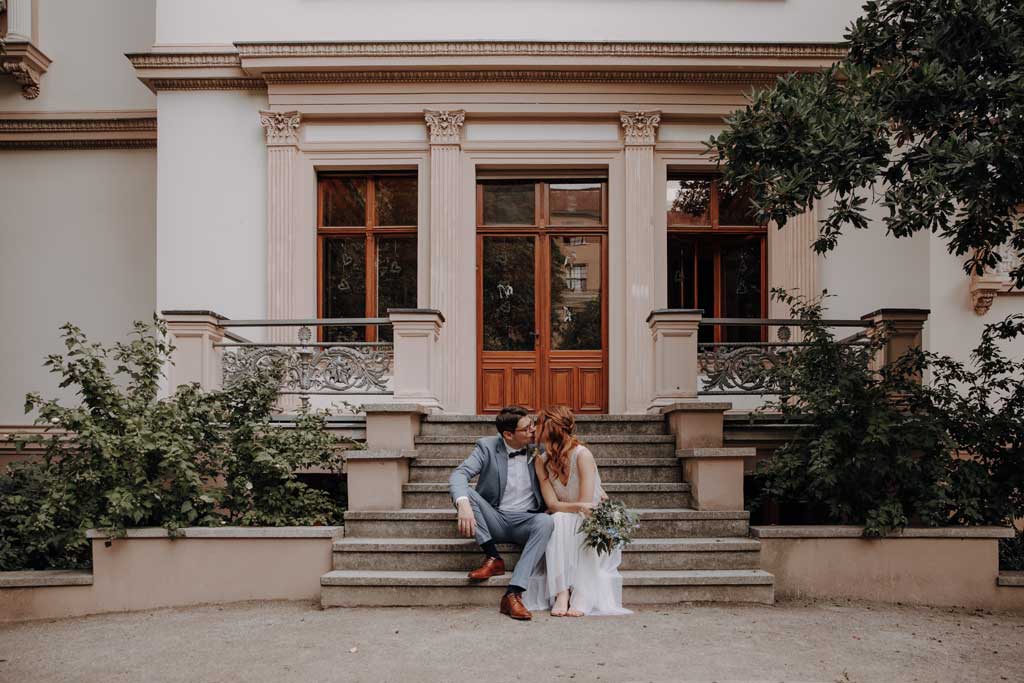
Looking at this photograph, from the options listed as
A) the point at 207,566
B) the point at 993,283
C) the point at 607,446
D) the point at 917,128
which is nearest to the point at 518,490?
the point at 607,446

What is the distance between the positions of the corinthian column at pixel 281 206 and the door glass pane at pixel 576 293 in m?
3.45

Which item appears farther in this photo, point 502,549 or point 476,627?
point 502,549

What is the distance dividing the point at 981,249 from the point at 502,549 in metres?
4.87

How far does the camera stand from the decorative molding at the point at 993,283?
11578 mm

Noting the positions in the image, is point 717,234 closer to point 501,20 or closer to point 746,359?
point 746,359

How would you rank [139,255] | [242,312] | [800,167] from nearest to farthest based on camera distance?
[800,167], [242,312], [139,255]

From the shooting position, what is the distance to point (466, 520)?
22.0 ft

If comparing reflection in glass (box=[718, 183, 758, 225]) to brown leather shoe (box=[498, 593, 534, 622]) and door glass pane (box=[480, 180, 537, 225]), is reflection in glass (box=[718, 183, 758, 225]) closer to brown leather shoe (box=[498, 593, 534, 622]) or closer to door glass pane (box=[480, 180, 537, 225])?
door glass pane (box=[480, 180, 537, 225])

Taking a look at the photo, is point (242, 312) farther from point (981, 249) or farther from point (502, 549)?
point (981, 249)

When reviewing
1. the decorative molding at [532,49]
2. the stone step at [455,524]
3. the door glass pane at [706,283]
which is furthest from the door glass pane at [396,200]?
the stone step at [455,524]

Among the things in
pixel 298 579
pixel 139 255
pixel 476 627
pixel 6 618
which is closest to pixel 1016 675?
pixel 476 627

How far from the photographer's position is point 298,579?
7.37m

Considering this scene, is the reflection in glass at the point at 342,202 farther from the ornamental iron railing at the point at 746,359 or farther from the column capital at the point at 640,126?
the ornamental iron railing at the point at 746,359

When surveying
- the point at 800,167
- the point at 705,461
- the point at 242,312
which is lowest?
the point at 705,461
